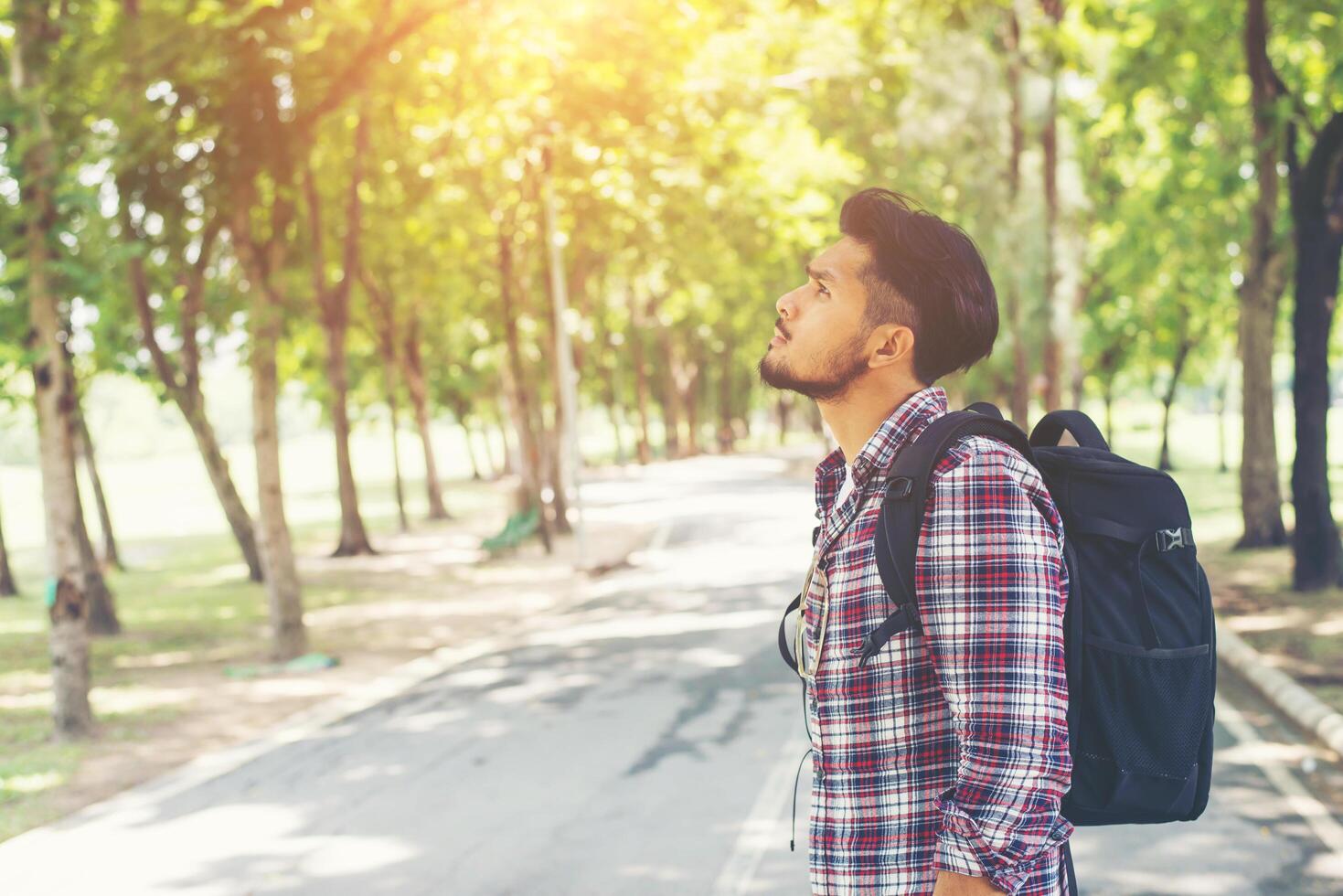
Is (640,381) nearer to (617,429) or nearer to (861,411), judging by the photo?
(617,429)

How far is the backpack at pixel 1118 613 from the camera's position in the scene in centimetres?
203

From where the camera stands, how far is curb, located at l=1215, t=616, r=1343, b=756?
7.85 meters

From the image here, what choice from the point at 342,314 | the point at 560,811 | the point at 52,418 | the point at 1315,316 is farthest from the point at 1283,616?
the point at 342,314

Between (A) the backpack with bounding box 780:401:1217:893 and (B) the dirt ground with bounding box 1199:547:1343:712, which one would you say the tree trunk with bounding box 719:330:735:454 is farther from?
(A) the backpack with bounding box 780:401:1217:893

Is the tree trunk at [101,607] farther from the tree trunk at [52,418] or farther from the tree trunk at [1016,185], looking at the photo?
the tree trunk at [1016,185]

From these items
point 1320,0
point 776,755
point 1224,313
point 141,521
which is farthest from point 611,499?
point 776,755

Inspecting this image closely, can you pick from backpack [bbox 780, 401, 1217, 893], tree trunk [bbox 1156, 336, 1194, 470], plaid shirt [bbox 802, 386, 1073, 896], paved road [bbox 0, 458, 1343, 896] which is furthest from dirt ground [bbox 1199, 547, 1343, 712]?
tree trunk [bbox 1156, 336, 1194, 470]

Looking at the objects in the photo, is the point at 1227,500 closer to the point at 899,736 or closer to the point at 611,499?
the point at 611,499

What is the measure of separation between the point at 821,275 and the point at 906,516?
1.48 ft

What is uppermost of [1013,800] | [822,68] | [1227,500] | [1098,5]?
[822,68]

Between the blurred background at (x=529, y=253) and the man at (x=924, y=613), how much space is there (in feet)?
12.4

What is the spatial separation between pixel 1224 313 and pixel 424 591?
25235 mm

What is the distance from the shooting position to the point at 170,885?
6242 millimetres

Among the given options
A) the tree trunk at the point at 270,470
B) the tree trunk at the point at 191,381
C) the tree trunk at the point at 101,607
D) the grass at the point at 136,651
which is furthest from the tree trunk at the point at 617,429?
the tree trunk at the point at 270,470
